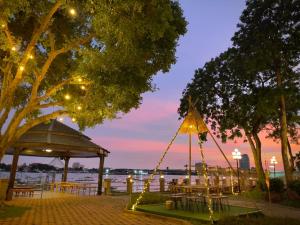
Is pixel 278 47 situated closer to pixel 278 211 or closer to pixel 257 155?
pixel 257 155

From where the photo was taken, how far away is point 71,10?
9.30 m

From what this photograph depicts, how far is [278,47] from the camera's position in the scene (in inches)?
703

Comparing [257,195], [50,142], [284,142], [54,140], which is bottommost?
[257,195]

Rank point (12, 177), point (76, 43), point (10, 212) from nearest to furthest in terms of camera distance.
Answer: point (10, 212) < point (76, 43) < point (12, 177)

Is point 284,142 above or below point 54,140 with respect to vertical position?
above

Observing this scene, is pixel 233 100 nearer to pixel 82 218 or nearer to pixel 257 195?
pixel 257 195

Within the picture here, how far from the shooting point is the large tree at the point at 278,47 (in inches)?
703

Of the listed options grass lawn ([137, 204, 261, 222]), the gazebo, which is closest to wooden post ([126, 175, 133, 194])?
the gazebo

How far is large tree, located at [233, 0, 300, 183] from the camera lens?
1784 cm

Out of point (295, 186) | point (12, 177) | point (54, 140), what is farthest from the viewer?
point (295, 186)

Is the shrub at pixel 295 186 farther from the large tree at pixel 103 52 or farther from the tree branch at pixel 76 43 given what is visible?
the tree branch at pixel 76 43

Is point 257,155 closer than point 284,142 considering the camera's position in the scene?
No

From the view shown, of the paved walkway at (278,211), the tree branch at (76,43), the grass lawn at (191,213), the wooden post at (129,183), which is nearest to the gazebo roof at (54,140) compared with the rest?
the wooden post at (129,183)

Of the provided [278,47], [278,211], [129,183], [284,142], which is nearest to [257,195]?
[284,142]
